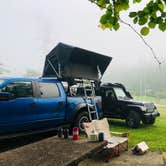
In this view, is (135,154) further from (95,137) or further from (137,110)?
(137,110)

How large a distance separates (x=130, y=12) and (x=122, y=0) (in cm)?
19

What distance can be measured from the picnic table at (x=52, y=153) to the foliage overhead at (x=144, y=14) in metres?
1.80

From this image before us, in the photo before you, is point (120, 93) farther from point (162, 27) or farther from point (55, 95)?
point (162, 27)

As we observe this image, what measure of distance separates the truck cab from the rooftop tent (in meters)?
1.82

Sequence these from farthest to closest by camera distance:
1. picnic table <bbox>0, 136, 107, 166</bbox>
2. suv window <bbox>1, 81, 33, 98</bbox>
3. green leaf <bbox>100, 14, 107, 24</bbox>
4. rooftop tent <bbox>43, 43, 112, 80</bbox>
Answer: rooftop tent <bbox>43, 43, 112, 80</bbox> → suv window <bbox>1, 81, 33, 98</bbox> → picnic table <bbox>0, 136, 107, 166</bbox> → green leaf <bbox>100, 14, 107, 24</bbox>

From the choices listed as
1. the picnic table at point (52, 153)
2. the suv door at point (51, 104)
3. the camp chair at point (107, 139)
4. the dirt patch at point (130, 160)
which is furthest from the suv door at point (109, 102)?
the picnic table at point (52, 153)

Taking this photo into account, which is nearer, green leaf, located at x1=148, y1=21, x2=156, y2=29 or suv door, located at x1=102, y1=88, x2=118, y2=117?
green leaf, located at x1=148, y1=21, x2=156, y2=29

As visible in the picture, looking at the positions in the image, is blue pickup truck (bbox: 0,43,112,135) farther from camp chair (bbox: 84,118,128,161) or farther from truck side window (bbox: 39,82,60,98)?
camp chair (bbox: 84,118,128,161)

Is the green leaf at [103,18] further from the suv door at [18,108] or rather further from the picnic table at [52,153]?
the suv door at [18,108]

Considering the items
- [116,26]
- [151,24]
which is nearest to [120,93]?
[116,26]

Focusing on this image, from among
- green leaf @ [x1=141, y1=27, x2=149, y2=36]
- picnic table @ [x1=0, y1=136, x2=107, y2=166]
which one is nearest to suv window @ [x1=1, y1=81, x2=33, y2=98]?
picnic table @ [x1=0, y1=136, x2=107, y2=166]

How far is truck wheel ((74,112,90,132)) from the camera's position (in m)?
7.03

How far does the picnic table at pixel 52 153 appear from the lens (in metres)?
2.88

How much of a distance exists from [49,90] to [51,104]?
0.45m
